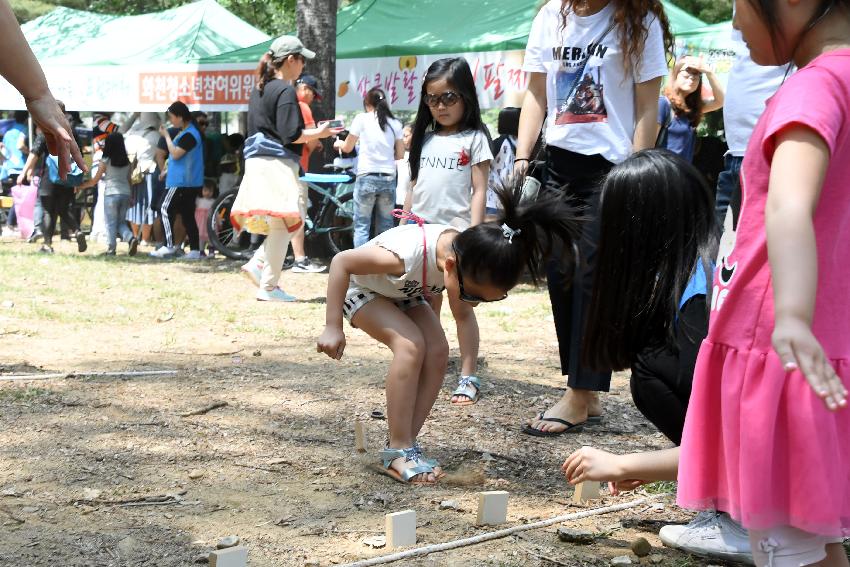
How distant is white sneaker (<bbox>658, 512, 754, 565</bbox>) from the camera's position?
294cm

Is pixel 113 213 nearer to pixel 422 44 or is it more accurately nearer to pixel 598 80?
pixel 422 44

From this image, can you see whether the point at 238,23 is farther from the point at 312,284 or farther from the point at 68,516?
the point at 68,516

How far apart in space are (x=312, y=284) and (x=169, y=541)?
6648 mm

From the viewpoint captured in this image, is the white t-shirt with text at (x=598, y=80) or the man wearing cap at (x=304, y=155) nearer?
the white t-shirt with text at (x=598, y=80)

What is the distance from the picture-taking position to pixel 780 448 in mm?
1835

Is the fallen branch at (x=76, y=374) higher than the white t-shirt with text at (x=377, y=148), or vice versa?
the white t-shirt with text at (x=377, y=148)

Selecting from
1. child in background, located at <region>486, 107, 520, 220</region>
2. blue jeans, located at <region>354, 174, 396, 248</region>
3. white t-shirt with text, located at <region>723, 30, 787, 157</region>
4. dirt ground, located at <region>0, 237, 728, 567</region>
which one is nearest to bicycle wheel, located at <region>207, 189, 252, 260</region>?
blue jeans, located at <region>354, 174, 396, 248</region>

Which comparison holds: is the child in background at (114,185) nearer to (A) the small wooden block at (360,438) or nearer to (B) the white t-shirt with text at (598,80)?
(A) the small wooden block at (360,438)

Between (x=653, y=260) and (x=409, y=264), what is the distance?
1.09 metres

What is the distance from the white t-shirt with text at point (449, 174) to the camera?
5.21 meters

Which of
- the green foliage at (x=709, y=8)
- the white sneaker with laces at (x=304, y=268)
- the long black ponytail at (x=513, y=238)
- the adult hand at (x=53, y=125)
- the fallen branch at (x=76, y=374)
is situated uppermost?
the green foliage at (x=709, y=8)

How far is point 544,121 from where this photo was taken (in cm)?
464

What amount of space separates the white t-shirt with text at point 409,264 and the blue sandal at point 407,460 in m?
0.56

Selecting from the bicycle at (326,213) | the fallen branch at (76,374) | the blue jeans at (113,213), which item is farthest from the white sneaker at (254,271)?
the blue jeans at (113,213)
